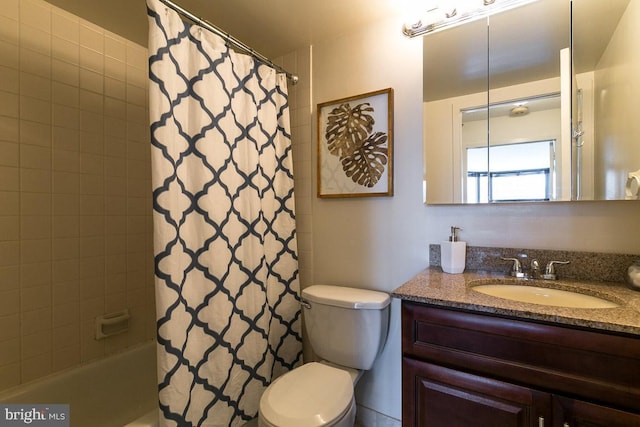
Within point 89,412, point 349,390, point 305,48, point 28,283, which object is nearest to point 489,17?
point 305,48

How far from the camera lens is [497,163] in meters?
1.27

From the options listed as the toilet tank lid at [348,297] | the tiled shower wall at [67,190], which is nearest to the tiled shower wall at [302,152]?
the toilet tank lid at [348,297]

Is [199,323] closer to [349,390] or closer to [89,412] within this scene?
[349,390]

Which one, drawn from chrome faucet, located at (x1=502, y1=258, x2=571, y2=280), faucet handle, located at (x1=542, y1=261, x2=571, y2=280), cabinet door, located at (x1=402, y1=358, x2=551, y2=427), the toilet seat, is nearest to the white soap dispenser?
chrome faucet, located at (x1=502, y1=258, x2=571, y2=280)

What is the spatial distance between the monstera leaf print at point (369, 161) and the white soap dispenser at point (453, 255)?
0.50 metres

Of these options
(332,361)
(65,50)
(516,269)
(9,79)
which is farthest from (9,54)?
(516,269)

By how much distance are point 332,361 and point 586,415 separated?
961 mm

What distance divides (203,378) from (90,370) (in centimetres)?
88

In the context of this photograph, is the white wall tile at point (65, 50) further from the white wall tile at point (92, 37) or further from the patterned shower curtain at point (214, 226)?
the patterned shower curtain at point (214, 226)

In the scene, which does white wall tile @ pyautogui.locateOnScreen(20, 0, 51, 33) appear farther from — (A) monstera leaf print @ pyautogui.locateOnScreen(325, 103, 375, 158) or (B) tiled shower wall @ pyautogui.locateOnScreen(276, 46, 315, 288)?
(A) monstera leaf print @ pyautogui.locateOnScreen(325, 103, 375, 158)

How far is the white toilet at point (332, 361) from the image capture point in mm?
1030

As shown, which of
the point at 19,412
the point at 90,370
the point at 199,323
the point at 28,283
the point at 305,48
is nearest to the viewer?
the point at 199,323

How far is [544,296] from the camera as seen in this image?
1081 millimetres

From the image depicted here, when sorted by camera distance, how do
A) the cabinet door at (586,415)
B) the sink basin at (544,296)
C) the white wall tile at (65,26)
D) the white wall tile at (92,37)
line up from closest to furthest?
the cabinet door at (586,415), the sink basin at (544,296), the white wall tile at (65,26), the white wall tile at (92,37)
